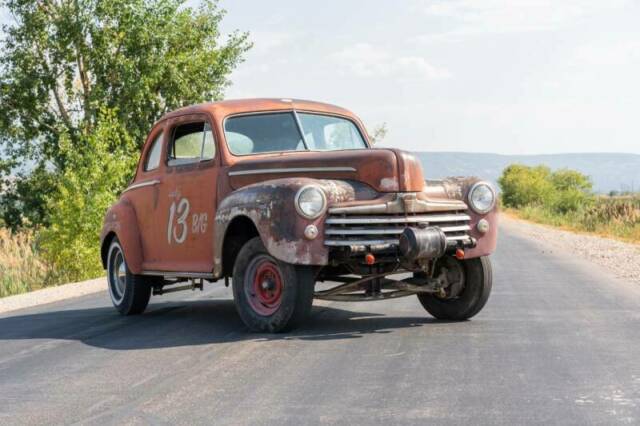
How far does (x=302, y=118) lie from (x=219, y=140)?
0.95 meters

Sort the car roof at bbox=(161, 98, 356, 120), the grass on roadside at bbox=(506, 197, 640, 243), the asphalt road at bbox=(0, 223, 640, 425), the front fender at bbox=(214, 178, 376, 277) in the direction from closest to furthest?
the asphalt road at bbox=(0, 223, 640, 425)
the front fender at bbox=(214, 178, 376, 277)
the car roof at bbox=(161, 98, 356, 120)
the grass on roadside at bbox=(506, 197, 640, 243)

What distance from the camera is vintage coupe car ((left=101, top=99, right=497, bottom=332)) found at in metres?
7.39

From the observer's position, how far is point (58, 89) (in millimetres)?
35250

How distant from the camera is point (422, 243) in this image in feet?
24.1

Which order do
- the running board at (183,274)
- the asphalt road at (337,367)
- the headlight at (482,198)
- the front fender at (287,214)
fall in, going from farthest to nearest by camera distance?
the running board at (183,274)
the headlight at (482,198)
the front fender at (287,214)
the asphalt road at (337,367)

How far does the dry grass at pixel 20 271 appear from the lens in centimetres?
1991

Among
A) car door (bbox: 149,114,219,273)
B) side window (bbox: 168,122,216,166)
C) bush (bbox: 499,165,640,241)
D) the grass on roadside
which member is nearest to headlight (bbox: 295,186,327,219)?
car door (bbox: 149,114,219,273)

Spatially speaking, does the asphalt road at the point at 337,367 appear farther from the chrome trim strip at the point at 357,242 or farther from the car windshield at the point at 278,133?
the car windshield at the point at 278,133

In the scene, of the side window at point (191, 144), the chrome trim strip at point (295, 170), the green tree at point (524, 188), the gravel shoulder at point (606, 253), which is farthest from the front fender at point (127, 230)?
the green tree at point (524, 188)

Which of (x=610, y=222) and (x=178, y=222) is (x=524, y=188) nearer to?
(x=610, y=222)

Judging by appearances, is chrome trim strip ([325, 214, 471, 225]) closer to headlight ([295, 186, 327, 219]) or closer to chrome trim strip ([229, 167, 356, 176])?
headlight ([295, 186, 327, 219])

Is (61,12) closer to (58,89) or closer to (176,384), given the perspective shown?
(58,89)

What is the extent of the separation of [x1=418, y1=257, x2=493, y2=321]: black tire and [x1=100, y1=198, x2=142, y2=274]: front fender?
127 inches

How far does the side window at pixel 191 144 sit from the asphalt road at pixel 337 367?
166 cm
